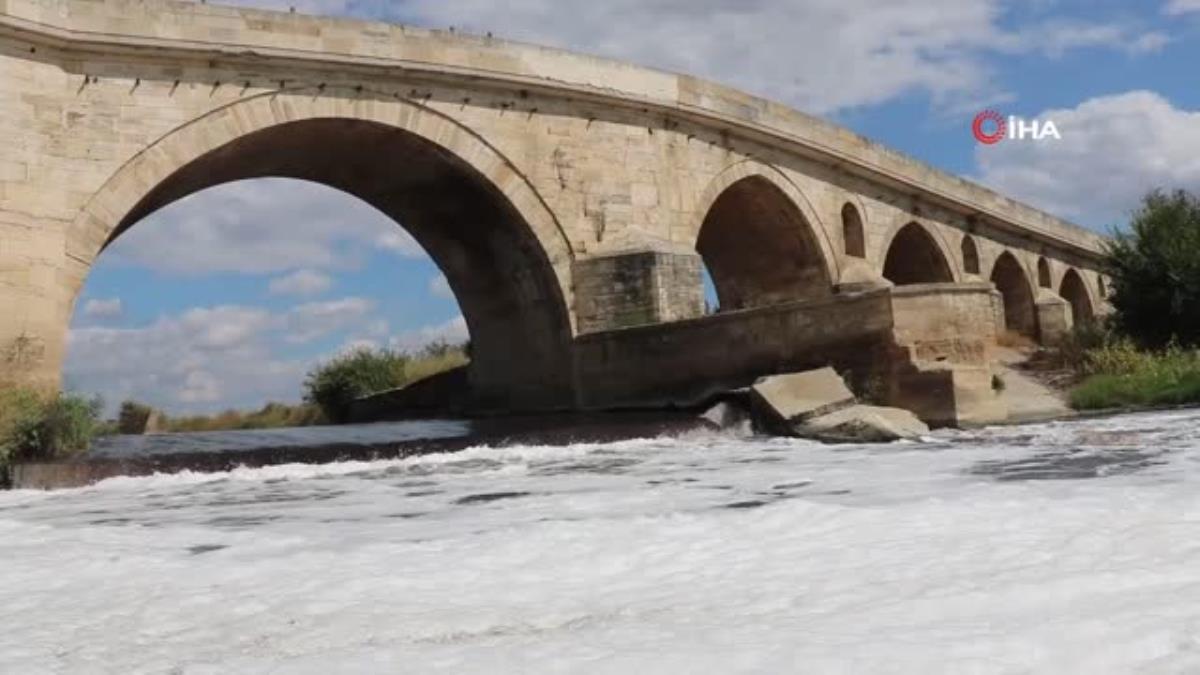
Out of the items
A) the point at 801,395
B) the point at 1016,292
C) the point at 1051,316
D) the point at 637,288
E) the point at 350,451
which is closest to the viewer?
the point at 350,451

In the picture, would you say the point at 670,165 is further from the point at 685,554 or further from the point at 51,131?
the point at 685,554

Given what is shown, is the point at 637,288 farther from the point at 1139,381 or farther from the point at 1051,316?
the point at 1051,316

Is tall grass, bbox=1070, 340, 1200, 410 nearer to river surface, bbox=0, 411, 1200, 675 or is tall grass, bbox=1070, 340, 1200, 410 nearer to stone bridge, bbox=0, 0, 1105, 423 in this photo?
stone bridge, bbox=0, 0, 1105, 423

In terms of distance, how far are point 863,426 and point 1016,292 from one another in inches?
906

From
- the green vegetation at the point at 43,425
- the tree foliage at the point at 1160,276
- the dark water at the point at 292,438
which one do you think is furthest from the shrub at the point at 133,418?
the tree foliage at the point at 1160,276

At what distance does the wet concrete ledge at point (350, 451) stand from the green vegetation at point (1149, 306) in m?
5.40

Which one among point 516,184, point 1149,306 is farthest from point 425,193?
point 1149,306

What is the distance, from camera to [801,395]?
1190cm

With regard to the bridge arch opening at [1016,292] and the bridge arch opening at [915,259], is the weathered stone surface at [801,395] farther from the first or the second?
the bridge arch opening at [1016,292]

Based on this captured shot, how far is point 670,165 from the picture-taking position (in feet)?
59.9

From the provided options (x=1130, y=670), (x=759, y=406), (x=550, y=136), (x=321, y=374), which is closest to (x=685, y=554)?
(x=1130, y=670)

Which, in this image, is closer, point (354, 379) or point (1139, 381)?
point (1139, 381)

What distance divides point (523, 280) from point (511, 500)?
1106 centimetres

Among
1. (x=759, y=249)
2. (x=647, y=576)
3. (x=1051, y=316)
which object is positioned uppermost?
(x=759, y=249)
